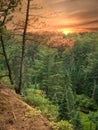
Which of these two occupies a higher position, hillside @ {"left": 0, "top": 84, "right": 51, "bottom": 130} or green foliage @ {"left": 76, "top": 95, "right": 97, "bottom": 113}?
hillside @ {"left": 0, "top": 84, "right": 51, "bottom": 130}

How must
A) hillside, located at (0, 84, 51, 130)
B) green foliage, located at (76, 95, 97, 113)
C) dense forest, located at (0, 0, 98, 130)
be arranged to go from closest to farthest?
hillside, located at (0, 84, 51, 130) → dense forest, located at (0, 0, 98, 130) → green foliage, located at (76, 95, 97, 113)

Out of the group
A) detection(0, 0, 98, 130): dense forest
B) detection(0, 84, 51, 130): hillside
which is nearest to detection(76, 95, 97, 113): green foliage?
detection(0, 0, 98, 130): dense forest

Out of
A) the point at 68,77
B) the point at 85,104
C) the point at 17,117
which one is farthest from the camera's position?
the point at 85,104

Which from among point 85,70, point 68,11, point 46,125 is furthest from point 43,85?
point 68,11

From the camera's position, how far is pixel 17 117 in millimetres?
10969

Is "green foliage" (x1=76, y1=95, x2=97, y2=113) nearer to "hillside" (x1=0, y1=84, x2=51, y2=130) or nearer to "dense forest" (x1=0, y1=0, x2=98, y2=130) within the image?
"dense forest" (x1=0, y1=0, x2=98, y2=130)

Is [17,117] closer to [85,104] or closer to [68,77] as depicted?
[68,77]

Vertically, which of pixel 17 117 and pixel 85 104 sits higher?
pixel 17 117

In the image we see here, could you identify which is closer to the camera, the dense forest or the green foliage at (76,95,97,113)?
the dense forest

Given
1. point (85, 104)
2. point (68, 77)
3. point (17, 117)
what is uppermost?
point (17, 117)

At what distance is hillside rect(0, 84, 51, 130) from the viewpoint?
413 inches

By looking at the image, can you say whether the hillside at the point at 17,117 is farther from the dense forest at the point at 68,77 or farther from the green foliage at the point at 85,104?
the green foliage at the point at 85,104

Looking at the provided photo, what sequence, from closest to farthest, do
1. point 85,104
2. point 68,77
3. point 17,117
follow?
1. point 17,117
2. point 68,77
3. point 85,104

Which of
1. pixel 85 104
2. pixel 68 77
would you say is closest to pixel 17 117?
pixel 68 77
